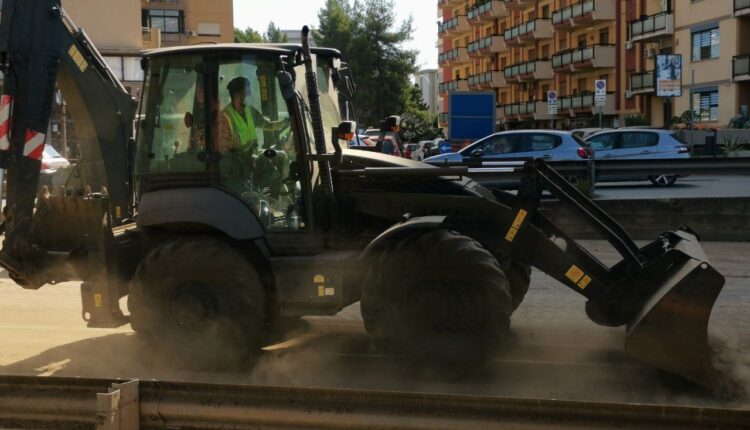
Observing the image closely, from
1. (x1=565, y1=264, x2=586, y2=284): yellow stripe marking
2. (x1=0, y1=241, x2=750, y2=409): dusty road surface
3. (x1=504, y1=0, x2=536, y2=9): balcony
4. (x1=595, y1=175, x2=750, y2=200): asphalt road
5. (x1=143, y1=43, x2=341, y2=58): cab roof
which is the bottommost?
(x1=0, y1=241, x2=750, y2=409): dusty road surface

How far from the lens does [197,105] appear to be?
634 centimetres

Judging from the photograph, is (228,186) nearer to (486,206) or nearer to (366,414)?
(486,206)

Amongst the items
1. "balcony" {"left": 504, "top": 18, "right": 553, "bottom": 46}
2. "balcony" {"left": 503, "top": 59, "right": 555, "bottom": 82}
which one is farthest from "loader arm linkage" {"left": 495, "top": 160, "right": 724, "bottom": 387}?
"balcony" {"left": 504, "top": 18, "right": 553, "bottom": 46}

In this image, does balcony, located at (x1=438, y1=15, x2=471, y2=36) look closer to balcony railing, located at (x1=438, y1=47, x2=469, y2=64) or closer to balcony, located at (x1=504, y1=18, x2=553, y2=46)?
balcony railing, located at (x1=438, y1=47, x2=469, y2=64)

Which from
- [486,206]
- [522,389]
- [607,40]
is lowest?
[522,389]

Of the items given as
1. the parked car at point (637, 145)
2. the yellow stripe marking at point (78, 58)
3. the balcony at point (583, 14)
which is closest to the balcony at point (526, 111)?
the balcony at point (583, 14)

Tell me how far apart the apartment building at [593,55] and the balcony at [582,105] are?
2.5 inches

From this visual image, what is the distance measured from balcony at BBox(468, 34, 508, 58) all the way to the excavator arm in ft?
210

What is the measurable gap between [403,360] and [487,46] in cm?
6638

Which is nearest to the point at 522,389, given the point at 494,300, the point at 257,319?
the point at 494,300

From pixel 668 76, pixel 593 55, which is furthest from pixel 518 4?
pixel 668 76

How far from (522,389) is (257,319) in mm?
1977

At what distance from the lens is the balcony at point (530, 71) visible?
60562 millimetres

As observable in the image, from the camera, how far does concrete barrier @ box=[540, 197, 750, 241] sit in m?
12.7
